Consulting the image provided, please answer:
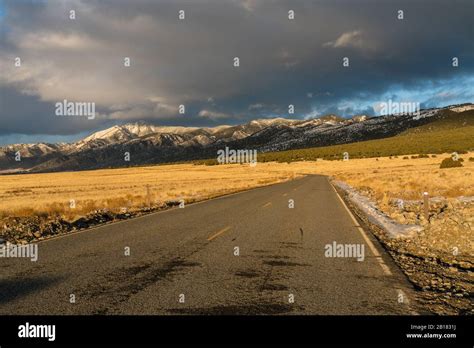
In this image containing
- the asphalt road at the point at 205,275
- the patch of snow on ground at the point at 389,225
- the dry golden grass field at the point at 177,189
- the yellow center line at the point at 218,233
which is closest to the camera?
the asphalt road at the point at 205,275

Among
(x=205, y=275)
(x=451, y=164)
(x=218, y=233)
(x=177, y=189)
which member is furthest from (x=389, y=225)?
(x=451, y=164)

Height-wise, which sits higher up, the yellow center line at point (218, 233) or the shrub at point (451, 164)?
the shrub at point (451, 164)

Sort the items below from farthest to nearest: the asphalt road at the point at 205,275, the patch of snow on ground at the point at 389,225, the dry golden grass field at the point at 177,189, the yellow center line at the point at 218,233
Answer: the dry golden grass field at the point at 177,189
the patch of snow on ground at the point at 389,225
the yellow center line at the point at 218,233
the asphalt road at the point at 205,275

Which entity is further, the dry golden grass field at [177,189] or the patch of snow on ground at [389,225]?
the dry golden grass field at [177,189]

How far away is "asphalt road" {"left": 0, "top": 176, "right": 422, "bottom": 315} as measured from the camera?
6352mm

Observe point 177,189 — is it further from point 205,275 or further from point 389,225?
point 205,275

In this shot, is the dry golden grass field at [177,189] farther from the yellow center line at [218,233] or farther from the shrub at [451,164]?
the yellow center line at [218,233]

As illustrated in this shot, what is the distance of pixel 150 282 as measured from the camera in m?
7.61

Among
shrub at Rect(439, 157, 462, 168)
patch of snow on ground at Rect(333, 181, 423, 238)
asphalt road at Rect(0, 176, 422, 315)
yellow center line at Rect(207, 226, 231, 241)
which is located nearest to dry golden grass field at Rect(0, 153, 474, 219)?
shrub at Rect(439, 157, 462, 168)

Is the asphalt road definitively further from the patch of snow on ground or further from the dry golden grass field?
the dry golden grass field

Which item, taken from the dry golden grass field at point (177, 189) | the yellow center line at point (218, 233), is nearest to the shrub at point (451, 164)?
the dry golden grass field at point (177, 189)

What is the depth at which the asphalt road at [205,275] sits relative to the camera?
635 centimetres

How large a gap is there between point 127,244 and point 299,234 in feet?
17.4
